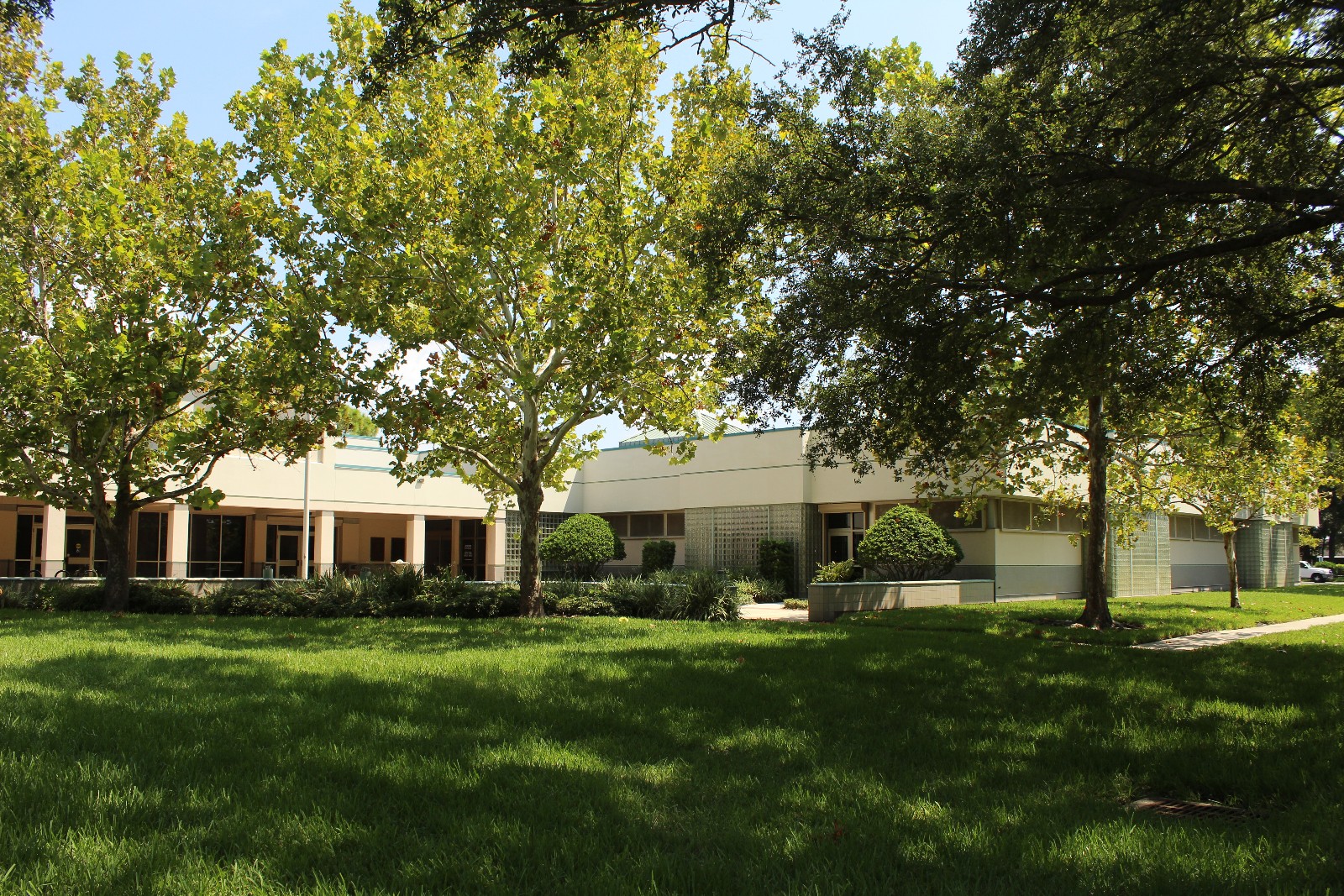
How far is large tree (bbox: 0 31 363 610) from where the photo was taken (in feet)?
52.3

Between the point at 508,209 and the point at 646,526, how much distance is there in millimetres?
20847

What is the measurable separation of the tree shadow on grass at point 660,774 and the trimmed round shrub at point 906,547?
41.8ft

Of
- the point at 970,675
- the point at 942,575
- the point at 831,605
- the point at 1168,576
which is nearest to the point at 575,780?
the point at 970,675

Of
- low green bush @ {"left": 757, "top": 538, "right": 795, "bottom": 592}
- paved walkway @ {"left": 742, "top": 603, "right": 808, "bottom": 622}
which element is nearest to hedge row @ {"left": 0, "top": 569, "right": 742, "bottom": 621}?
paved walkway @ {"left": 742, "top": 603, "right": 808, "bottom": 622}

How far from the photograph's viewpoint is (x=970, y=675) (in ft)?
31.4

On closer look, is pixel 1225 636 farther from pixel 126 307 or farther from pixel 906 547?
pixel 126 307

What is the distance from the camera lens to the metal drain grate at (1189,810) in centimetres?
491

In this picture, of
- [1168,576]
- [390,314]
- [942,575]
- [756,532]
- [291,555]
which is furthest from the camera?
[291,555]

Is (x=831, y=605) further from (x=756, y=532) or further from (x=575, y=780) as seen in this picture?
(x=575, y=780)

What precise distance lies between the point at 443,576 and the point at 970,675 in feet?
44.5

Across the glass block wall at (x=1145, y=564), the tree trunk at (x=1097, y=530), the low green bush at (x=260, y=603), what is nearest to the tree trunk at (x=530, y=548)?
the low green bush at (x=260, y=603)

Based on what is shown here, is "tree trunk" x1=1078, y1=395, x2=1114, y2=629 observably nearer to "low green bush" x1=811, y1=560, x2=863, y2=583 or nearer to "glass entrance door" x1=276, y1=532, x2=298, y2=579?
"low green bush" x1=811, y1=560, x2=863, y2=583

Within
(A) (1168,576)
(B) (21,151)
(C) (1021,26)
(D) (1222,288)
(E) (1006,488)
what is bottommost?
(A) (1168,576)

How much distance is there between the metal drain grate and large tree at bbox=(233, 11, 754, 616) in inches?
410
